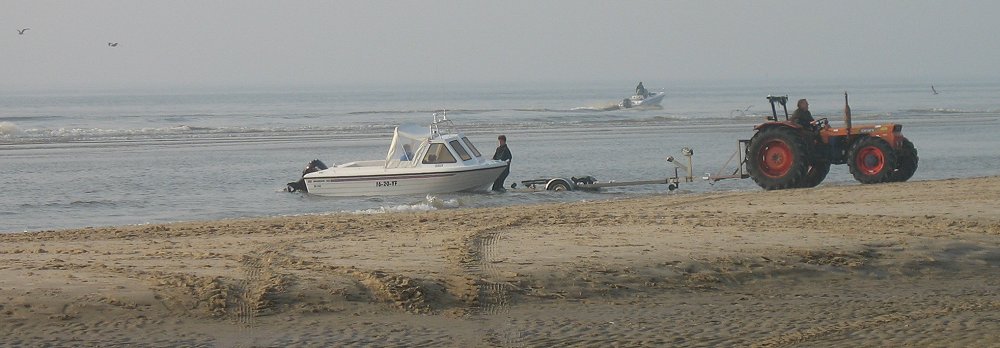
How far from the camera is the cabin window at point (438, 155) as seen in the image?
19500 mm

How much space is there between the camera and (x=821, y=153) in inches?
639

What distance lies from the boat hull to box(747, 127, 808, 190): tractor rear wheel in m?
4.84

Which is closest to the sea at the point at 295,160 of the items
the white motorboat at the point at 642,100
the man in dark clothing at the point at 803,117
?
the man in dark clothing at the point at 803,117

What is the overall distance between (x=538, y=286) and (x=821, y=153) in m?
9.29

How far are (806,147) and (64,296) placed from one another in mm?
10996

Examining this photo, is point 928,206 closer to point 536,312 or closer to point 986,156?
point 536,312

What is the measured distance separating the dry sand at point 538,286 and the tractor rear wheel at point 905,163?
4968 millimetres

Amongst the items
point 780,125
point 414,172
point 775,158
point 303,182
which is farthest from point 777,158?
point 303,182

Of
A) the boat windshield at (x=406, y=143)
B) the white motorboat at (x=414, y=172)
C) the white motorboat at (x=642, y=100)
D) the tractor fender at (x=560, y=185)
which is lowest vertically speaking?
the white motorboat at (x=642, y=100)

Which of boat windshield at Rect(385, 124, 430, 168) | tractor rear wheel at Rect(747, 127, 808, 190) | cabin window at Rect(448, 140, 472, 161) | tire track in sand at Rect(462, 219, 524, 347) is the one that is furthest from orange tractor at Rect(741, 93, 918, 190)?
tire track in sand at Rect(462, 219, 524, 347)

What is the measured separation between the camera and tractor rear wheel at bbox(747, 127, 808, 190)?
1578 centimetres

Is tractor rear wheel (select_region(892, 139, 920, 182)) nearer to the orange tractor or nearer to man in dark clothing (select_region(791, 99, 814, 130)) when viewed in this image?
the orange tractor

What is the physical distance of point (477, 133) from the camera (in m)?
42.0

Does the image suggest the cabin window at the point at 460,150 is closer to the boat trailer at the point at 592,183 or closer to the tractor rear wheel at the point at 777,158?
the boat trailer at the point at 592,183
